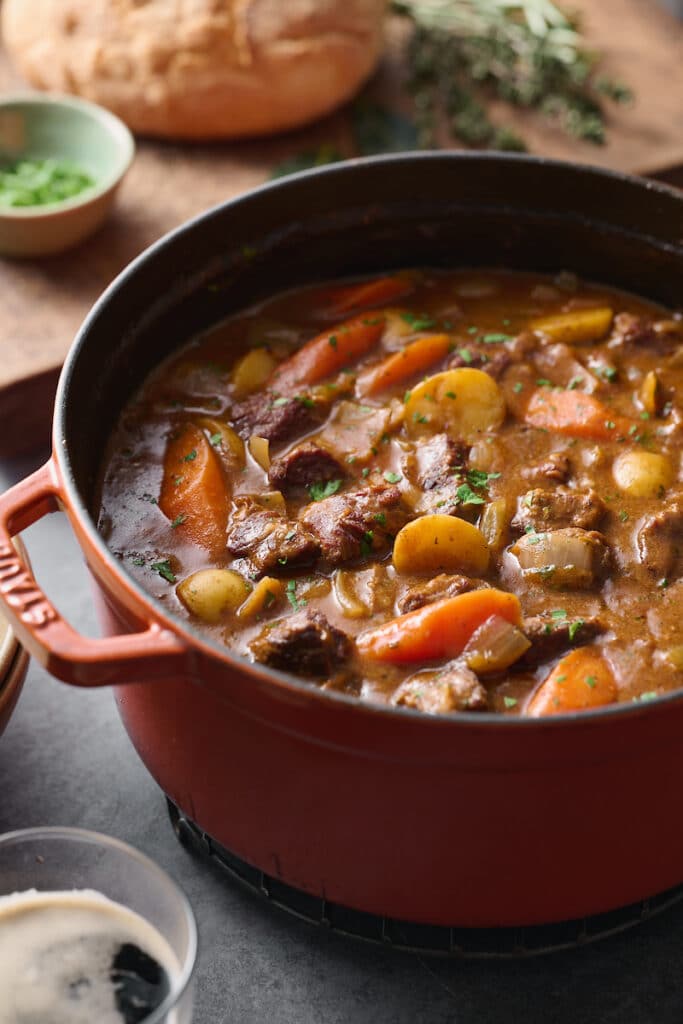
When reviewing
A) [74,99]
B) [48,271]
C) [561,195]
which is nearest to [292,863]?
[561,195]

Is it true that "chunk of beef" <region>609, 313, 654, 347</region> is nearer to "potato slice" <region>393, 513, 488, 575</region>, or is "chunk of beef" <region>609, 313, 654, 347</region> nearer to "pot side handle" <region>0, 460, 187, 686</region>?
"potato slice" <region>393, 513, 488, 575</region>

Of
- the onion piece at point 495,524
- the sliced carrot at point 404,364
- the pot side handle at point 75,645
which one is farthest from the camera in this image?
the sliced carrot at point 404,364

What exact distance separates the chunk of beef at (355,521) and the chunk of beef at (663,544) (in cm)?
56

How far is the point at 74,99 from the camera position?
452cm

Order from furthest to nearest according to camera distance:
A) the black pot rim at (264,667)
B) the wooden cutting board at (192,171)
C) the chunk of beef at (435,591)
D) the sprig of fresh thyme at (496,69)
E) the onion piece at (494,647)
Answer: the sprig of fresh thyme at (496,69) < the wooden cutting board at (192,171) < the chunk of beef at (435,591) < the onion piece at (494,647) < the black pot rim at (264,667)

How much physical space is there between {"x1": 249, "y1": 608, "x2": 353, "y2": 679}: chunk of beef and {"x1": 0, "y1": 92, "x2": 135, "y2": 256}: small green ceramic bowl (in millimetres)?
2144

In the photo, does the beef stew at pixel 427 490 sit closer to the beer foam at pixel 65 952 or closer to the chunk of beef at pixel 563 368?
the chunk of beef at pixel 563 368

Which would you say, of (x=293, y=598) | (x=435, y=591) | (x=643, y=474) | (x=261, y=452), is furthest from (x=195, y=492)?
(x=643, y=474)

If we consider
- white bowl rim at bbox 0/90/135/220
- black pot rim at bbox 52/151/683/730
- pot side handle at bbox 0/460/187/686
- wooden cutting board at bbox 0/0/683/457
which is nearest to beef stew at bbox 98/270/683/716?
black pot rim at bbox 52/151/683/730

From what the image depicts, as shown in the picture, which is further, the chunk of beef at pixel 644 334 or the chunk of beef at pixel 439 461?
the chunk of beef at pixel 644 334

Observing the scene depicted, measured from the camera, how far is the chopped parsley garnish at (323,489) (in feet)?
9.68

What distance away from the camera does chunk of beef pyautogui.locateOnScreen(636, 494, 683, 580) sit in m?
2.78

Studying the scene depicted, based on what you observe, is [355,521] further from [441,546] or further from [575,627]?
[575,627]

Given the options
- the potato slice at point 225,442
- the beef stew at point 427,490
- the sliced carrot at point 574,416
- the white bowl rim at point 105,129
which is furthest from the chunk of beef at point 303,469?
the white bowl rim at point 105,129
